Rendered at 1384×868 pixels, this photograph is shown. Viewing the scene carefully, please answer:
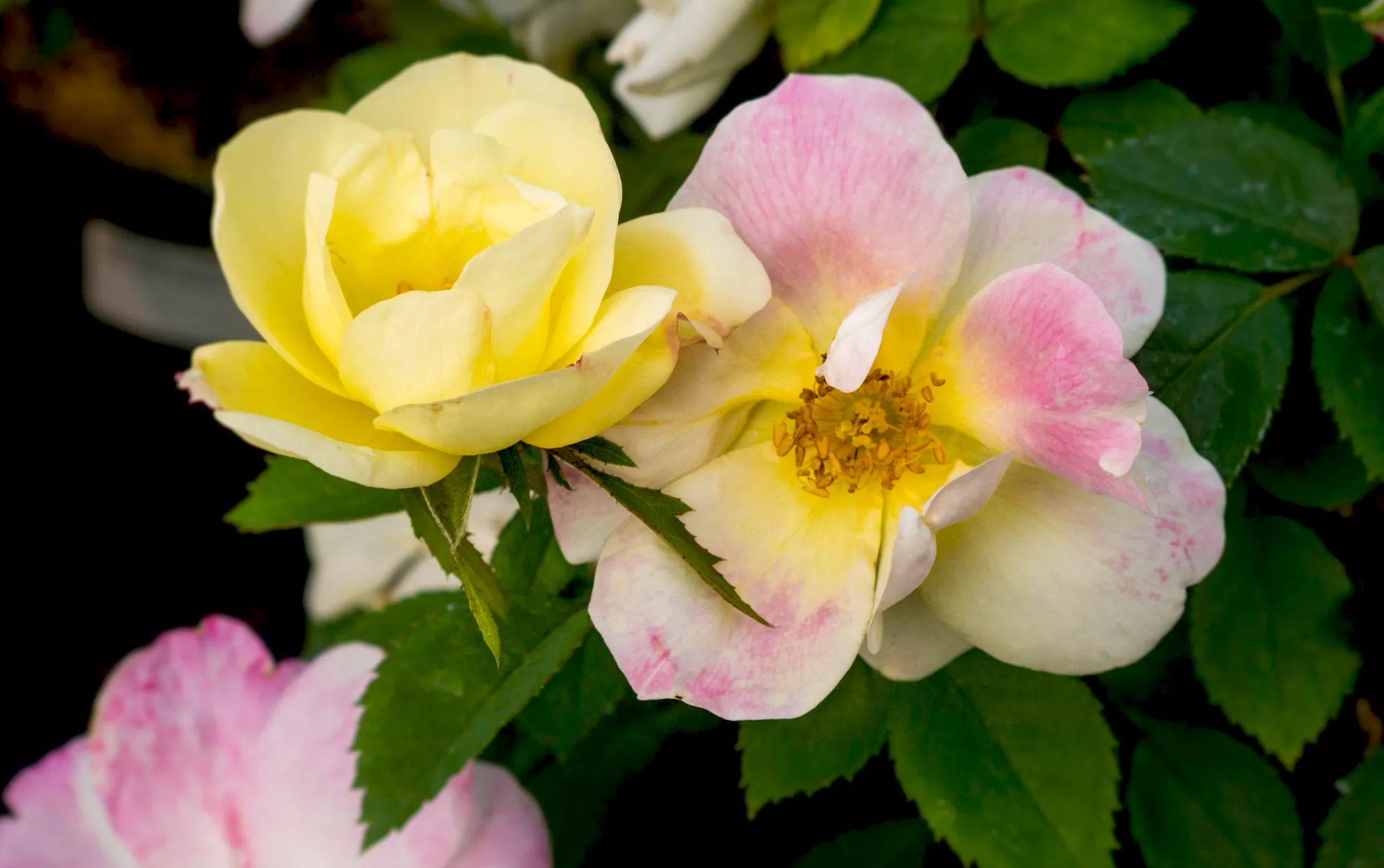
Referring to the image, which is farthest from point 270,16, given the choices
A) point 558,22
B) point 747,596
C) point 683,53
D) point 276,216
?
point 747,596

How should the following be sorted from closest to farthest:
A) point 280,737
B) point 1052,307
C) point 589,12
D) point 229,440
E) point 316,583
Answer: point 1052,307, point 280,737, point 589,12, point 316,583, point 229,440

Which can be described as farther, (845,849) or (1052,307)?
(845,849)

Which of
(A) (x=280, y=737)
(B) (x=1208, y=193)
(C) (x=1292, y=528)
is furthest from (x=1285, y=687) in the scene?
(A) (x=280, y=737)

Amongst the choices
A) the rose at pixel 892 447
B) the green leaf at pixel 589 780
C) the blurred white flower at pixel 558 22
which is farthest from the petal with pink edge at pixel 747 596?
the blurred white flower at pixel 558 22

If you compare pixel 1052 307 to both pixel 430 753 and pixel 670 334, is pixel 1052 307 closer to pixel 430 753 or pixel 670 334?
pixel 670 334

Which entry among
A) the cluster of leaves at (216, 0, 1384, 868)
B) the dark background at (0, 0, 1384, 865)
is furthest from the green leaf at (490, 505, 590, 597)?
the dark background at (0, 0, 1384, 865)

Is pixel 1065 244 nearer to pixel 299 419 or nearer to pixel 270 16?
pixel 299 419

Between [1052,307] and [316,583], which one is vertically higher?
[1052,307]
